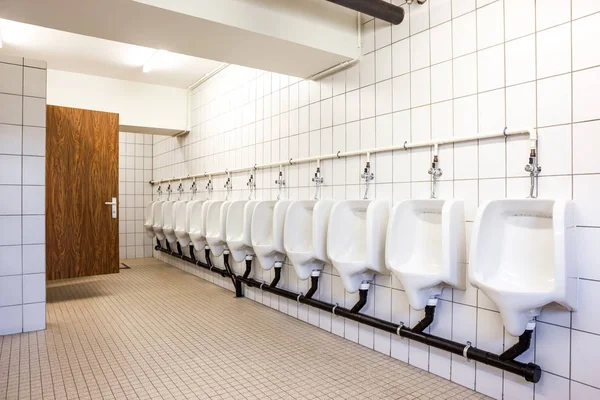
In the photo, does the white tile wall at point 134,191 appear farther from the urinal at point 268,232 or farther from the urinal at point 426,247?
the urinal at point 426,247

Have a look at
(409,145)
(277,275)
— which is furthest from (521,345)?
(277,275)

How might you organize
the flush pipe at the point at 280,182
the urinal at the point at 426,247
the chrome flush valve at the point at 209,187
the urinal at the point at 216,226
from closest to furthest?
the urinal at the point at 426,247, the flush pipe at the point at 280,182, the urinal at the point at 216,226, the chrome flush valve at the point at 209,187

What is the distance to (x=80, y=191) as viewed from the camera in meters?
4.03

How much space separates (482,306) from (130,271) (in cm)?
467

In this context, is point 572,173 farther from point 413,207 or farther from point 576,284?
point 413,207

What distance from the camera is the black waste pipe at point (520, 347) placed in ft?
5.50

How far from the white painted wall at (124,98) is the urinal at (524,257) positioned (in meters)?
4.35

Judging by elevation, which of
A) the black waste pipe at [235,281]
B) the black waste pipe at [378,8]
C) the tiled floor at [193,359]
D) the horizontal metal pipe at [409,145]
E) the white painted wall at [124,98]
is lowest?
the tiled floor at [193,359]

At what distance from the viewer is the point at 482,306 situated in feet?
6.33

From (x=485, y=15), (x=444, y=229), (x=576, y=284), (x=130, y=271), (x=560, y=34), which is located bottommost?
(x=130, y=271)

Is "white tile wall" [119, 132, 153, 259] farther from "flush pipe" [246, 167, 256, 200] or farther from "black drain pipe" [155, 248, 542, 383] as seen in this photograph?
"black drain pipe" [155, 248, 542, 383]

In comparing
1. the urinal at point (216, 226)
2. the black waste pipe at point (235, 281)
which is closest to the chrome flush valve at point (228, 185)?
the urinal at point (216, 226)

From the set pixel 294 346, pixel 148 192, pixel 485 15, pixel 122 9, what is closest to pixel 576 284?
pixel 485 15

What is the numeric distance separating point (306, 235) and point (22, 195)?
2.09 m
